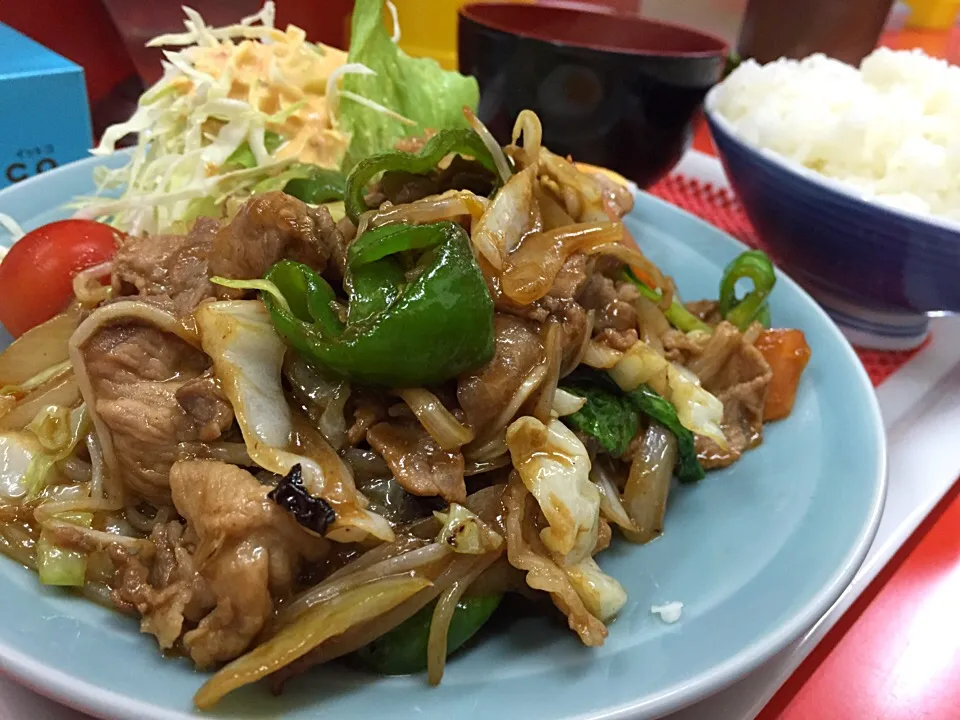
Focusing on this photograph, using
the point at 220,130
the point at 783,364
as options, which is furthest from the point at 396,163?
the point at 220,130

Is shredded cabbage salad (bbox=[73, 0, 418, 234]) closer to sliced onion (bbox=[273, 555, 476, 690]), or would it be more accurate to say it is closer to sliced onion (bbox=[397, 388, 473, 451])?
sliced onion (bbox=[397, 388, 473, 451])

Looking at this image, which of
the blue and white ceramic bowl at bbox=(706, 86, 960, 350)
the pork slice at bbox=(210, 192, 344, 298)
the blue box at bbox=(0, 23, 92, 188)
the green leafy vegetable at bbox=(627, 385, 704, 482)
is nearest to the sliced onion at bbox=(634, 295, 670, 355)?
the green leafy vegetable at bbox=(627, 385, 704, 482)

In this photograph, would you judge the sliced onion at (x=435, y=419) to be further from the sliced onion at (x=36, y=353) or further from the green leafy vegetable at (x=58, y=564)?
the sliced onion at (x=36, y=353)

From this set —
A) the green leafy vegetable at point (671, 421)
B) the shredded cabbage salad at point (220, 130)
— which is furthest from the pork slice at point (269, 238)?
the shredded cabbage salad at point (220, 130)

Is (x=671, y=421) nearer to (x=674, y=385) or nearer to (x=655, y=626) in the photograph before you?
(x=674, y=385)

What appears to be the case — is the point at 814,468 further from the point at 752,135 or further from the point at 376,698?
the point at 752,135

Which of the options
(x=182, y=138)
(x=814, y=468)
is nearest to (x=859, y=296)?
(x=814, y=468)
